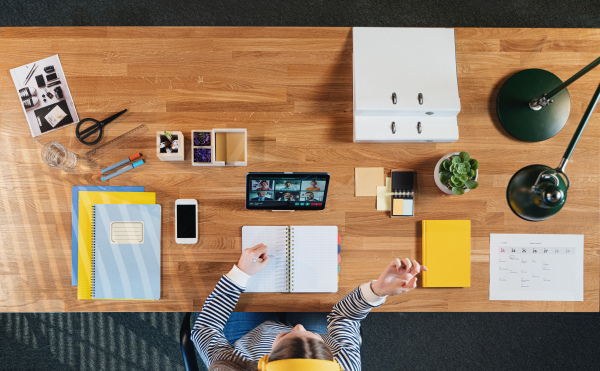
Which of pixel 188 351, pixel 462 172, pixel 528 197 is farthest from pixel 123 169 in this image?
pixel 528 197

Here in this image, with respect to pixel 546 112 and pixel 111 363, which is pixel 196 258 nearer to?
pixel 111 363

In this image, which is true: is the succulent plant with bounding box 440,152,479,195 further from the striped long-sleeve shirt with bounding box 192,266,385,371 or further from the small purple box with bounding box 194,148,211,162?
the small purple box with bounding box 194,148,211,162

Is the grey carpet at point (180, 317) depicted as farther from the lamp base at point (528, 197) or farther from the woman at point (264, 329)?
the lamp base at point (528, 197)

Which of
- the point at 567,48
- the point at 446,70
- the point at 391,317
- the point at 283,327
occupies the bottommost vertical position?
the point at 391,317

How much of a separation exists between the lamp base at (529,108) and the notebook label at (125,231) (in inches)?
54.8

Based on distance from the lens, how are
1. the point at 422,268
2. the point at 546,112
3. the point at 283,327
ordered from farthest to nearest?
1. the point at 283,327
2. the point at 546,112
3. the point at 422,268

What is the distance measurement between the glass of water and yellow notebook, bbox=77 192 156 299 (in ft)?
0.37

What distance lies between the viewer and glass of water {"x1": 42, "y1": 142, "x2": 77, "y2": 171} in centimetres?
129

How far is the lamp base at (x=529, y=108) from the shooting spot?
4.26 ft

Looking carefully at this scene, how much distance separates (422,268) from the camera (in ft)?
3.93

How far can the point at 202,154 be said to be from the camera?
1.28 m

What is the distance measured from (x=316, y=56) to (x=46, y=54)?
3.26 feet

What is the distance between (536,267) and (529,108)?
0.58m
